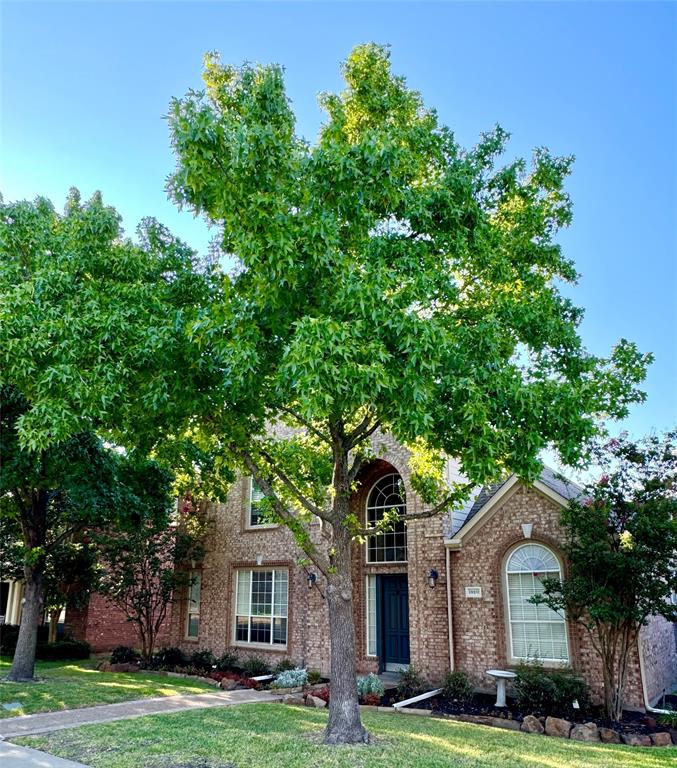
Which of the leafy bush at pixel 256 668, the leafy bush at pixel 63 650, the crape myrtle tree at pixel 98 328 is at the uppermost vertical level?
the crape myrtle tree at pixel 98 328

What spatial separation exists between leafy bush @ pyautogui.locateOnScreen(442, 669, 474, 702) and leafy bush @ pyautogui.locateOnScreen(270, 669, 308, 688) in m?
3.47

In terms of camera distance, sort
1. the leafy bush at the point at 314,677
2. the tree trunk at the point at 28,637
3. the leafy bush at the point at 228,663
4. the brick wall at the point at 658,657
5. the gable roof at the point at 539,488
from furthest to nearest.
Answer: the leafy bush at the point at 228,663, the leafy bush at the point at 314,677, the tree trunk at the point at 28,637, the gable roof at the point at 539,488, the brick wall at the point at 658,657

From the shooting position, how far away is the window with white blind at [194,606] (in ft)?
66.1

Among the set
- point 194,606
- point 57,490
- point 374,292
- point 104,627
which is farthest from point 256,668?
point 374,292

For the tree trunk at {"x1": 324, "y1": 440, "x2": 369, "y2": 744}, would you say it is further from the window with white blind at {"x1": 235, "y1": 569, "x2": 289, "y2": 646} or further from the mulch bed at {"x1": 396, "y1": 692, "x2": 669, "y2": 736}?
the window with white blind at {"x1": 235, "y1": 569, "x2": 289, "y2": 646}

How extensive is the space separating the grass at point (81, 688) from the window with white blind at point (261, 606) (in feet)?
8.57

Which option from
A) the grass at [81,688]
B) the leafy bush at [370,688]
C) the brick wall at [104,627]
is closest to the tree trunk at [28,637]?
the grass at [81,688]

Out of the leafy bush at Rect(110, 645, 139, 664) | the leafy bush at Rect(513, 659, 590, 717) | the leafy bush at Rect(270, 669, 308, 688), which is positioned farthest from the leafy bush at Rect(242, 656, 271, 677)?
the leafy bush at Rect(513, 659, 590, 717)

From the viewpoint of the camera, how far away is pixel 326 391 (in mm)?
7402

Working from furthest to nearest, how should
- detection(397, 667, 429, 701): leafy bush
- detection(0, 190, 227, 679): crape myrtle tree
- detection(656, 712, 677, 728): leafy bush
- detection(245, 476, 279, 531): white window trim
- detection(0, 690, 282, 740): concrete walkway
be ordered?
detection(245, 476, 279, 531): white window trim
detection(397, 667, 429, 701): leafy bush
detection(656, 712, 677, 728): leafy bush
detection(0, 690, 282, 740): concrete walkway
detection(0, 190, 227, 679): crape myrtle tree

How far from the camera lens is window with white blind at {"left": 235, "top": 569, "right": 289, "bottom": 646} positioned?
1775 centimetres

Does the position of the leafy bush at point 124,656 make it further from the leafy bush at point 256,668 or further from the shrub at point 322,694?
the shrub at point 322,694

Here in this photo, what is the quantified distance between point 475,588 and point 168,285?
31.1 feet

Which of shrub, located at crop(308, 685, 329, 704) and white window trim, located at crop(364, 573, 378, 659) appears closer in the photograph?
shrub, located at crop(308, 685, 329, 704)
